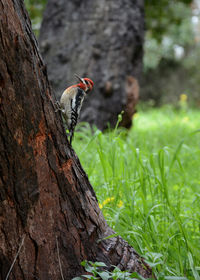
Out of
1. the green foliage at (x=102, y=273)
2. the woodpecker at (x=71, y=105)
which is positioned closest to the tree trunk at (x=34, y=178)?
the green foliage at (x=102, y=273)

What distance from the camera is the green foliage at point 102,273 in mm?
1600

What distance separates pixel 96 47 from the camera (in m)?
5.58

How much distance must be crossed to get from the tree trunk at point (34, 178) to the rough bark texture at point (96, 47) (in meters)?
3.75

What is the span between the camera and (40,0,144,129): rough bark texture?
5.53 m

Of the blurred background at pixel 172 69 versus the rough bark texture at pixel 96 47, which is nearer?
the rough bark texture at pixel 96 47

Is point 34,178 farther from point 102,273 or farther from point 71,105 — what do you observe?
point 71,105

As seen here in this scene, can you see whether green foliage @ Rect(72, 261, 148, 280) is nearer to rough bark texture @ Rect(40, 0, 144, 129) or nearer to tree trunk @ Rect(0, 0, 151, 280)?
tree trunk @ Rect(0, 0, 151, 280)

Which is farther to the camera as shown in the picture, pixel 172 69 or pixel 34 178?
pixel 172 69

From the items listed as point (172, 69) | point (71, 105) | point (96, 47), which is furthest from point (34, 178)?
point (172, 69)

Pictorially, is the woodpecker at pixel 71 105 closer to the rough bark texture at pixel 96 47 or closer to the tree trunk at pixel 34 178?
the tree trunk at pixel 34 178

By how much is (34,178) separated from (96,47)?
14.1 feet

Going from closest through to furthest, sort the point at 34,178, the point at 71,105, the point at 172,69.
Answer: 1. the point at 34,178
2. the point at 71,105
3. the point at 172,69

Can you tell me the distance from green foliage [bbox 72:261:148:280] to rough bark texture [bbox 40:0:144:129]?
150 inches

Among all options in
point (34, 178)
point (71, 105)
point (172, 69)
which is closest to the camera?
point (34, 178)
